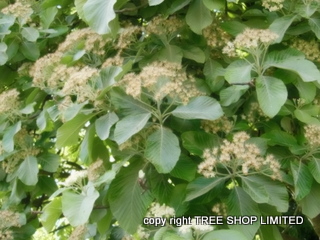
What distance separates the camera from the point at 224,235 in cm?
139

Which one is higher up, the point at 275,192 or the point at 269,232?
the point at 275,192

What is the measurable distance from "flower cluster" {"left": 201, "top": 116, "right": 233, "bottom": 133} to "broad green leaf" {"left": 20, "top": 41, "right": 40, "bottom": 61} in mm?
781

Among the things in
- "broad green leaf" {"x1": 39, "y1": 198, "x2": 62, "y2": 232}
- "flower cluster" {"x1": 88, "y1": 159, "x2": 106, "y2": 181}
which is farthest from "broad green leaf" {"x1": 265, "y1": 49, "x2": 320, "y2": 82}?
"broad green leaf" {"x1": 39, "y1": 198, "x2": 62, "y2": 232}

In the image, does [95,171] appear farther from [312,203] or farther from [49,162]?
[312,203]

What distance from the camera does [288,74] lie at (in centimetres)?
167

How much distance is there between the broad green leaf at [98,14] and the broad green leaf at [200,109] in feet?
1.06

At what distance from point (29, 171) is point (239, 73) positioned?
2.74ft

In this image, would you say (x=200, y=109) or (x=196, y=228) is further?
(x=200, y=109)

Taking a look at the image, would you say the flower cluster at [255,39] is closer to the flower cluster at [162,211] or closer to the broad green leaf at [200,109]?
the broad green leaf at [200,109]

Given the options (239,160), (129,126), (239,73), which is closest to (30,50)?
(129,126)

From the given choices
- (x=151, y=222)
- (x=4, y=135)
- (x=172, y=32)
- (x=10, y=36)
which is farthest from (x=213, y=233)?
(x=10, y=36)

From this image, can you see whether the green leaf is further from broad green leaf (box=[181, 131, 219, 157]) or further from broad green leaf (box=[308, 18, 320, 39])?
broad green leaf (box=[308, 18, 320, 39])

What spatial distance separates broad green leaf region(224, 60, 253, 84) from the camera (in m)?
1.55

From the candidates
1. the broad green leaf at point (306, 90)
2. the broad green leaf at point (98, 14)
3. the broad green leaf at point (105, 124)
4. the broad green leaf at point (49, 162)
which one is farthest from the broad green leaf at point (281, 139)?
the broad green leaf at point (49, 162)
